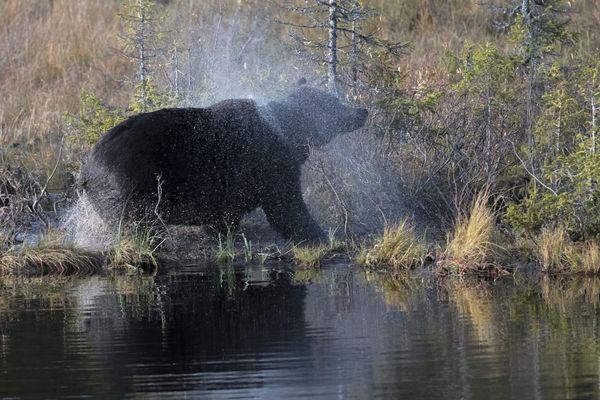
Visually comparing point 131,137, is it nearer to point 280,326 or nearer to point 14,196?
point 14,196

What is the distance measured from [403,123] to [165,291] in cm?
417

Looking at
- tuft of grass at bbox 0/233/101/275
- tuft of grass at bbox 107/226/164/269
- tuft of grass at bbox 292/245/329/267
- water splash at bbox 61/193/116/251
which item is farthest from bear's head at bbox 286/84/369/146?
tuft of grass at bbox 0/233/101/275

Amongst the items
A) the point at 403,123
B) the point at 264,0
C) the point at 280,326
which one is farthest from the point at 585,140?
the point at 264,0

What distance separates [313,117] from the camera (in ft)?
45.7

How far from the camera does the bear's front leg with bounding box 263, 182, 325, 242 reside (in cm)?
1328

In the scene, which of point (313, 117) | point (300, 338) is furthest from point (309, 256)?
point (300, 338)

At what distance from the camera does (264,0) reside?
23.4 m

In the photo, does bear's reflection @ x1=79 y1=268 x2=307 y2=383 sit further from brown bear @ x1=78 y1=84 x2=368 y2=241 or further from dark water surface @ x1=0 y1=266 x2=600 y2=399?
brown bear @ x1=78 y1=84 x2=368 y2=241

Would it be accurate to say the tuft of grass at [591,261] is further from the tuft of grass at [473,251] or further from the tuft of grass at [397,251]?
the tuft of grass at [397,251]

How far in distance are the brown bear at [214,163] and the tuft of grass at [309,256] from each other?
0.51m

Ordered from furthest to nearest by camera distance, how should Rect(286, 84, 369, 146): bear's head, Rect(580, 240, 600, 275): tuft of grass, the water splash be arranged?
Rect(286, 84, 369, 146): bear's head
the water splash
Rect(580, 240, 600, 275): tuft of grass

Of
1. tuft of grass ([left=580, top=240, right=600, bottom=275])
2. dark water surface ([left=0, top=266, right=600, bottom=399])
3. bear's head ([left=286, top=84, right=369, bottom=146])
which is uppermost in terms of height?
bear's head ([left=286, top=84, right=369, bottom=146])

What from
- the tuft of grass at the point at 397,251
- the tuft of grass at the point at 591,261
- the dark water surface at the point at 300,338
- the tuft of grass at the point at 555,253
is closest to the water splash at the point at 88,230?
the dark water surface at the point at 300,338

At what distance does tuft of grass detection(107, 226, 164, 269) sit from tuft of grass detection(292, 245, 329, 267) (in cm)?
140
